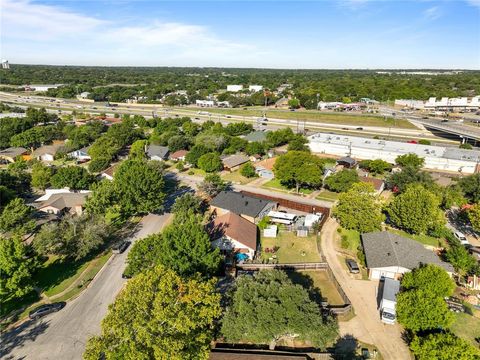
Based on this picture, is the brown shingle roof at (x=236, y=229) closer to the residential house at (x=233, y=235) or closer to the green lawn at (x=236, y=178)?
the residential house at (x=233, y=235)

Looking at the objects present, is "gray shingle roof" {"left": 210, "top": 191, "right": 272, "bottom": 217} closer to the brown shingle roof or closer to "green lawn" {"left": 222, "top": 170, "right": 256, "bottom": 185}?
the brown shingle roof

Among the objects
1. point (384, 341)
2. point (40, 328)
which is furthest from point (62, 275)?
point (384, 341)

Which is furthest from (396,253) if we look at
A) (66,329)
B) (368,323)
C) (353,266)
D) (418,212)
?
(66,329)

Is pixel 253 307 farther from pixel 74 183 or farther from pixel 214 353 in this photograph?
pixel 74 183

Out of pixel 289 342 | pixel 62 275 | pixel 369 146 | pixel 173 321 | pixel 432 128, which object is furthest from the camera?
pixel 432 128

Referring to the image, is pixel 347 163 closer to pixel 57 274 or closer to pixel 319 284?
pixel 319 284

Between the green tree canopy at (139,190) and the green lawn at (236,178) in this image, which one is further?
the green lawn at (236,178)

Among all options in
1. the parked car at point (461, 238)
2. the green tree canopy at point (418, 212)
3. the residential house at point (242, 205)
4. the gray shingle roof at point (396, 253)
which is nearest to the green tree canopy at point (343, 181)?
the residential house at point (242, 205)
